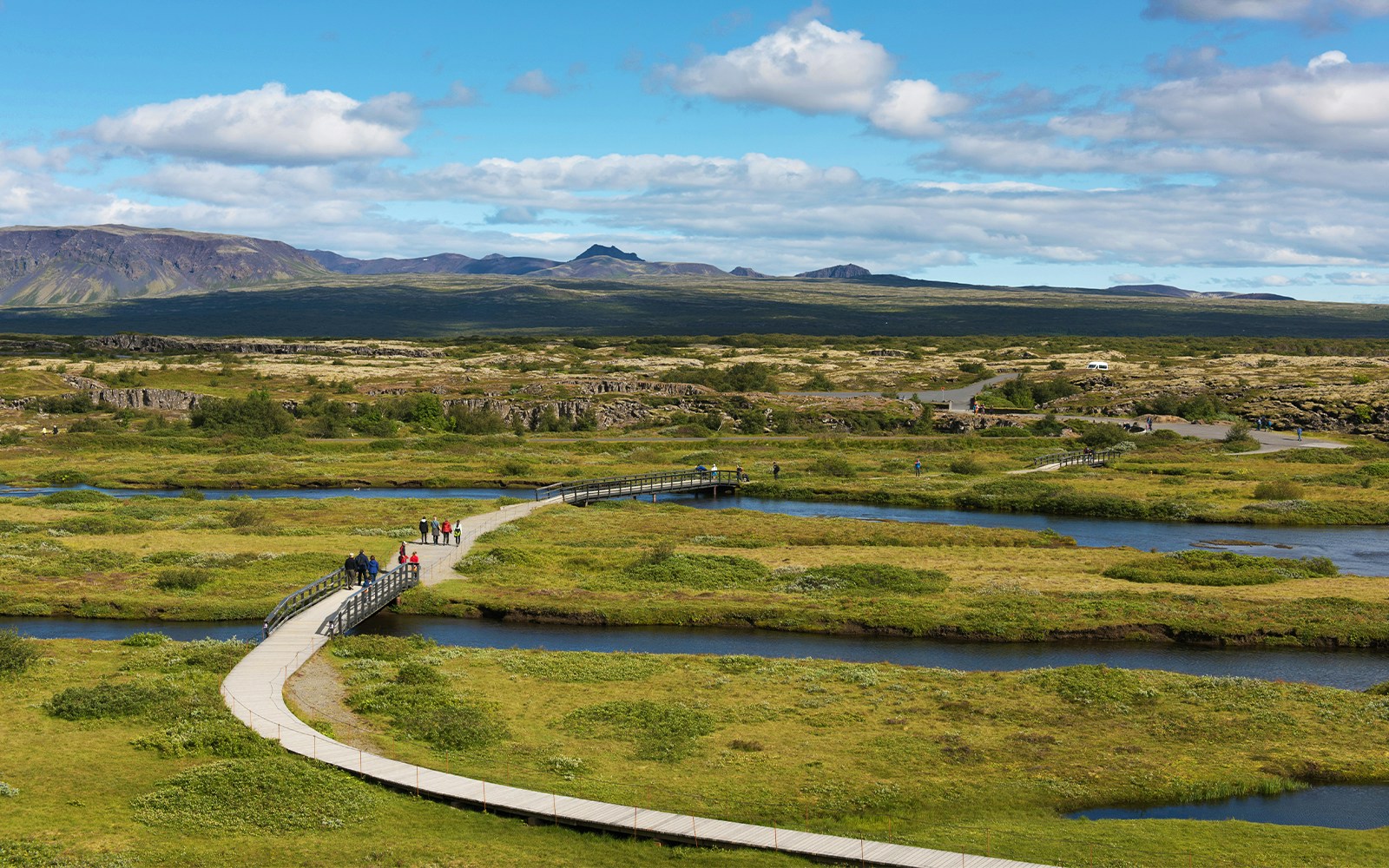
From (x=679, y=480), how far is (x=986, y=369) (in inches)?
4072

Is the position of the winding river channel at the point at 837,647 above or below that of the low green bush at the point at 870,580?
below

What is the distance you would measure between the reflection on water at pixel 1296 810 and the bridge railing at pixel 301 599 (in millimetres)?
26767

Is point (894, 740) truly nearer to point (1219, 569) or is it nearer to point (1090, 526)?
point (1219, 569)

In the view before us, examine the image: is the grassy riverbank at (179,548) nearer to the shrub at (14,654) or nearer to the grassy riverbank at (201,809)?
the shrub at (14,654)

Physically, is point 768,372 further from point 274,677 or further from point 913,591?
point 274,677

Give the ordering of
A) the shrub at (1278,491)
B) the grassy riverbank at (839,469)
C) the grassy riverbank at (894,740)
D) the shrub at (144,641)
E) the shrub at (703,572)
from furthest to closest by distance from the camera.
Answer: the shrub at (1278,491), the grassy riverbank at (839,469), the shrub at (703,572), the shrub at (144,641), the grassy riverbank at (894,740)

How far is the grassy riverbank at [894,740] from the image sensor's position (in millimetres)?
26281

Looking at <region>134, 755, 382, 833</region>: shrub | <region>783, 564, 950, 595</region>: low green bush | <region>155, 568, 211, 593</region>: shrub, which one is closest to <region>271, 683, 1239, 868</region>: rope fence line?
<region>134, 755, 382, 833</region>: shrub

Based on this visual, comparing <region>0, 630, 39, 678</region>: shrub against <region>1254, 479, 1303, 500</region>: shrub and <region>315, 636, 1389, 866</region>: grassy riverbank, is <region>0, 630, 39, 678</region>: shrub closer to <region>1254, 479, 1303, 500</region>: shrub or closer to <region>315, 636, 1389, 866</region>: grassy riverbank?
<region>315, 636, 1389, 866</region>: grassy riverbank

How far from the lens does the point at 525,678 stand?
37.3m

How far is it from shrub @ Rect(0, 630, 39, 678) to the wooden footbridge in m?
40.3

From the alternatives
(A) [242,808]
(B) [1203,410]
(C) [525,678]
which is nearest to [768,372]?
(B) [1203,410]

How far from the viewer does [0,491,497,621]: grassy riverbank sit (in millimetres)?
47531

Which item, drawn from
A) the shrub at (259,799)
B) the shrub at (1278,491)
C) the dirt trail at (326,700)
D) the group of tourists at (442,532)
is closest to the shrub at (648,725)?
the dirt trail at (326,700)
